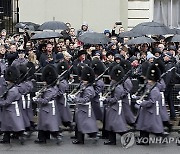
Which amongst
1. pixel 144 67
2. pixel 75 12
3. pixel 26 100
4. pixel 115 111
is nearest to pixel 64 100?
pixel 26 100

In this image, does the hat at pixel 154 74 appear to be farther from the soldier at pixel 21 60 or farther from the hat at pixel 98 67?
the soldier at pixel 21 60

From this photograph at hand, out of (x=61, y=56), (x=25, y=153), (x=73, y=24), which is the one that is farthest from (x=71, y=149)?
(x=73, y=24)

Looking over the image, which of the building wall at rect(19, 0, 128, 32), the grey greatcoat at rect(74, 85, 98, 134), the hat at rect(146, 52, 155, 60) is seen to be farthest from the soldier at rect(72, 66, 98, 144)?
the building wall at rect(19, 0, 128, 32)

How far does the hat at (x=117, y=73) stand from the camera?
44.1ft

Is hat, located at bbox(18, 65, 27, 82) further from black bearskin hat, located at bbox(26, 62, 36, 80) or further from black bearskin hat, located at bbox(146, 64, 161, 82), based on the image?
black bearskin hat, located at bbox(146, 64, 161, 82)

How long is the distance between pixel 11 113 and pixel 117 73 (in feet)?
7.92

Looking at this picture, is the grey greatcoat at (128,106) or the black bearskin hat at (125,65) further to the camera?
the black bearskin hat at (125,65)

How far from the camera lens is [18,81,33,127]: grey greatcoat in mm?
13612

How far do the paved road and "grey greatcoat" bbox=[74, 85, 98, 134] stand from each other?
1.28ft

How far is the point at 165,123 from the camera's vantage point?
45.2ft

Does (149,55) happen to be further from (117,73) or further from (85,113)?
(85,113)

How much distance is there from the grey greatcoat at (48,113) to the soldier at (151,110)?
1.77 metres

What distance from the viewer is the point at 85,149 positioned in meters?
13.1

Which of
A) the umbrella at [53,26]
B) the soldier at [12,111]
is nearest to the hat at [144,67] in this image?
the soldier at [12,111]
